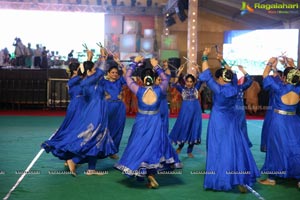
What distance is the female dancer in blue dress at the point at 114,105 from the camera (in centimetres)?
689

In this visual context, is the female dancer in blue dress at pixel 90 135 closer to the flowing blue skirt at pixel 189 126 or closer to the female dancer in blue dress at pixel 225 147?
the female dancer in blue dress at pixel 225 147

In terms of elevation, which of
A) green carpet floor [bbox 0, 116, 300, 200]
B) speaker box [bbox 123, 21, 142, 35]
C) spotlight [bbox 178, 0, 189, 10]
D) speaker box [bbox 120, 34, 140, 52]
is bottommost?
green carpet floor [bbox 0, 116, 300, 200]

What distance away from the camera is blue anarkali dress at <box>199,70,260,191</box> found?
16.1 feet

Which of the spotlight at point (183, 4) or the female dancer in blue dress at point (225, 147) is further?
the spotlight at point (183, 4)

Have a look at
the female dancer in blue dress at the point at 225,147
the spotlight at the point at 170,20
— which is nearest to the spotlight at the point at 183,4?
the spotlight at the point at 170,20

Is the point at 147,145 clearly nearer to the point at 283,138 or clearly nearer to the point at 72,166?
the point at 72,166

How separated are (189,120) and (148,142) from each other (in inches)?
91.7

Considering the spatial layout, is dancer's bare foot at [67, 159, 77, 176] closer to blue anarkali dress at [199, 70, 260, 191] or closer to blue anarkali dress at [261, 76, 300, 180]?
blue anarkali dress at [199, 70, 260, 191]

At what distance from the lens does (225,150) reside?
196 inches

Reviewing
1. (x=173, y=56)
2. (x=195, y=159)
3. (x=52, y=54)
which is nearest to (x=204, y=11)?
(x=173, y=56)

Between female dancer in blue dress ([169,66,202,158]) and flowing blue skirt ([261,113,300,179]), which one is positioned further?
female dancer in blue dress ([169,66,202,158])

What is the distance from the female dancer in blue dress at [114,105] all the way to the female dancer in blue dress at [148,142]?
5.30 ft
